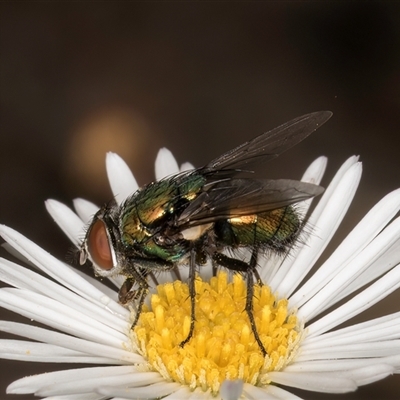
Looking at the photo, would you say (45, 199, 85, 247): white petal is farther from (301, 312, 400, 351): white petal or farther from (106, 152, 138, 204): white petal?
(301, 312, 400, 351): white petal

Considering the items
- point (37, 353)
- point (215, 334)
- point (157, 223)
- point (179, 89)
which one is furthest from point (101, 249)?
point (179, 89)

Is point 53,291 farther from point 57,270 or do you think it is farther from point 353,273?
point 353,273

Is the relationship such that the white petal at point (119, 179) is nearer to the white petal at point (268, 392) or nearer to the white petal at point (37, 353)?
the white petal at point (37, 353)

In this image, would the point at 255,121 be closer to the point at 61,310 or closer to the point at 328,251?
the point at 328,251

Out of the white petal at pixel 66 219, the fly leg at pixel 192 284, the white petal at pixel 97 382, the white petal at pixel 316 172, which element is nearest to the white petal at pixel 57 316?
the white petal at pixel 97 382


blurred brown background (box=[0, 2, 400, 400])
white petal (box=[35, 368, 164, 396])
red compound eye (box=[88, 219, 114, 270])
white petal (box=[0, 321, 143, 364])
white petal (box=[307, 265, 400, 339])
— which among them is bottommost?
white petal (box=[307, 265, 400, 339])

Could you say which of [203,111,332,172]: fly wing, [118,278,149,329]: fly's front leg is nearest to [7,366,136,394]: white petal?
[118,278,149,329]: fly's front leg

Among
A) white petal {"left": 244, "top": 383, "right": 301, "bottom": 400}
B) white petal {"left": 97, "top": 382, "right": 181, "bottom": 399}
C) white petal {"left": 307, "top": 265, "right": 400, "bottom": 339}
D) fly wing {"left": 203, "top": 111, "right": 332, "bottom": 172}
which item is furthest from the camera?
fly wing {"left": 203, "top": 111, "right": 332, "bottom": 172}
